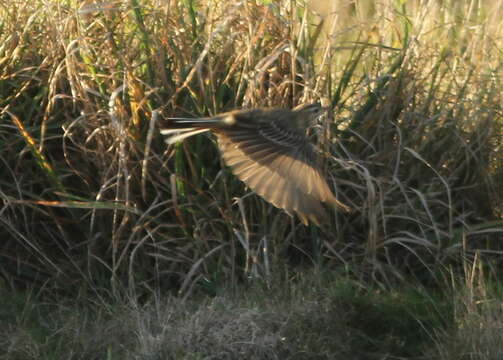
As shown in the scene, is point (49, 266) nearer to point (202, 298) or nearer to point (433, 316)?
point (202, 298)

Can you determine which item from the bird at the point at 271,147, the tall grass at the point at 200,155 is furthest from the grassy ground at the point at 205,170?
the bird at the point at 271,147

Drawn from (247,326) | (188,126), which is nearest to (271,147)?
(188,126)

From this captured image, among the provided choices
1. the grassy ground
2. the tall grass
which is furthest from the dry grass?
the tall grass

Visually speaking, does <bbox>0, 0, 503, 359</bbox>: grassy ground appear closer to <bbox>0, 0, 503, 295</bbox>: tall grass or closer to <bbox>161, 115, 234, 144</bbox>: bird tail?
<bbox>0, 0, 503, 295</bbox>: tall grass

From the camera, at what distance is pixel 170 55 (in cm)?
448

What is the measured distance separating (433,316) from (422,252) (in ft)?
1.90

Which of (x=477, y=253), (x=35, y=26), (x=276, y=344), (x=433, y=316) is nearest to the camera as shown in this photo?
(x=276, y=344)

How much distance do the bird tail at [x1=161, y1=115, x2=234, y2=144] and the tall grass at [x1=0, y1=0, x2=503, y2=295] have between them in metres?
0.10

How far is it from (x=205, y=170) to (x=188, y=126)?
40 cm

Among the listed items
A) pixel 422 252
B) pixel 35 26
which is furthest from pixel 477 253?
pixel 35 26

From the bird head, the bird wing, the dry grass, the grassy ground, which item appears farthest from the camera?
the grassy ground

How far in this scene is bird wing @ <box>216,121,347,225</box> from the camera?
12.4 ft

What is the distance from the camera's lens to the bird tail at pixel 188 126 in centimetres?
386

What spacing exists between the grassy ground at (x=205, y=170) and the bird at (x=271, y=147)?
0.23m
